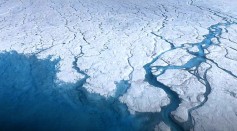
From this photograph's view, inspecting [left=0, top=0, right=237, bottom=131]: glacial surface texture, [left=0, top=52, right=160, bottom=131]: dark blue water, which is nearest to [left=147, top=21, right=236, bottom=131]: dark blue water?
[left=0, top=0, right=237, bottom=131]: glacial surface texture

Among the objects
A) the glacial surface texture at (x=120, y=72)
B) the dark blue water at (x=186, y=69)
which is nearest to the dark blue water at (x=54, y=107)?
the glacial surface texture at (x=120, y=72)

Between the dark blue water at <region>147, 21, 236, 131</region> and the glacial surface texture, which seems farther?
the glacial surface texture

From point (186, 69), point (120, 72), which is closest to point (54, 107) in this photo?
point (120, 72)

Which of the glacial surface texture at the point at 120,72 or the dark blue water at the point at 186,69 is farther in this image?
the glacial surface texture at the point at 120,72

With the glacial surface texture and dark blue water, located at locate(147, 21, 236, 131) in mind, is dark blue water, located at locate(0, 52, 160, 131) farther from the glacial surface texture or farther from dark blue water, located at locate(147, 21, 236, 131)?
dark blue water, located at locate(147, 21, 236, 131)

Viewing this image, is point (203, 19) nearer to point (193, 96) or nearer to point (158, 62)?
point (158, 62)

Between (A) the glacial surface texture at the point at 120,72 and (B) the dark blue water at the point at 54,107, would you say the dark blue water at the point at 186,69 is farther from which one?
(B) the dark blue water at the point at 54,107
